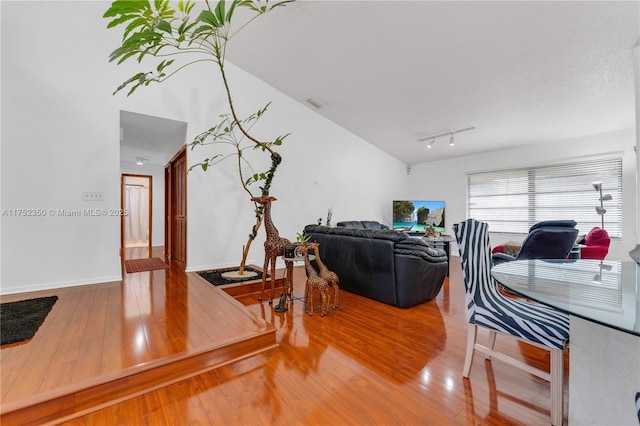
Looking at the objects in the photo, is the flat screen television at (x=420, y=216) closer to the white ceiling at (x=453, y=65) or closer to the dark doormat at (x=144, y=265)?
the white ceiling at (x=453, y=65)

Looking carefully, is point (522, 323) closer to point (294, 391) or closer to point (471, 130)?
point (294, 391)

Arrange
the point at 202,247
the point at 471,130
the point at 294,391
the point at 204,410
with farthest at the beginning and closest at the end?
1. the point at 471,130
2. the point at 202,247
3. the point at 294,391
4. the point at 204,410

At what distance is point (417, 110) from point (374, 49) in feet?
5.46

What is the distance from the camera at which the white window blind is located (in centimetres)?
481

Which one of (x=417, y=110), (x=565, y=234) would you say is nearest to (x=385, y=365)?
(x=565, y=234)

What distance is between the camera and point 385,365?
1905 mm

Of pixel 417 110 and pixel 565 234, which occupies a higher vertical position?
pixel 417 110

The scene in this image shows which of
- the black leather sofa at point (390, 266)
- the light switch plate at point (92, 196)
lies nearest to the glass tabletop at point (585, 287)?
the black leather sofa at point (390, 266)

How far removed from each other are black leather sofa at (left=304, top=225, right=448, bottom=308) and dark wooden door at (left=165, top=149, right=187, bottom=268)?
8.92 feet

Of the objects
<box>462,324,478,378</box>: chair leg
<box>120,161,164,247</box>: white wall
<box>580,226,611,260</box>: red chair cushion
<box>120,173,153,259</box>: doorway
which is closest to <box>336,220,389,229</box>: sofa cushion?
<box>580,226,611,260</box>: red chair cushion

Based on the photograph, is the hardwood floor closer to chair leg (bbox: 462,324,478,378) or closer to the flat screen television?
chair leg (bbox: 462,324,478,378)

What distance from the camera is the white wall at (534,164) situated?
14.9 feet

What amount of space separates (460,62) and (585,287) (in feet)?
11.0

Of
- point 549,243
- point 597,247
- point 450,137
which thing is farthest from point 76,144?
point 597,247
